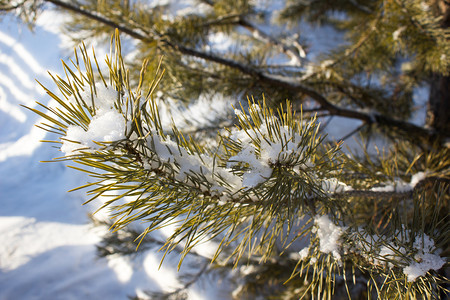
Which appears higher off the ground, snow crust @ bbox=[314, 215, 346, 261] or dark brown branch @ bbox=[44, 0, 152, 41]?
dark brown branch @ bbox=[44, 0, 152, 41]

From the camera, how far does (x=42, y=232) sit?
4.90ft

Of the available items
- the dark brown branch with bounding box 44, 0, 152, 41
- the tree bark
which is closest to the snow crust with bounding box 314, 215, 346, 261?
the dark brown branch with bounding box 44, 0, 152, 41

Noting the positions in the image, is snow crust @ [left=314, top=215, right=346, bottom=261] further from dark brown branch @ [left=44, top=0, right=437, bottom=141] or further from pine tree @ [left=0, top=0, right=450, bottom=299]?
dark brown branch @ [left=44, top=0, right=437, bottom=141]

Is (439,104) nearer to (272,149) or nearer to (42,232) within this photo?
(272,149)

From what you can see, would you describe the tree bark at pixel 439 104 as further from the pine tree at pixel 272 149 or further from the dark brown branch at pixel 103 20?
the dark brown branch at pixel 103 20

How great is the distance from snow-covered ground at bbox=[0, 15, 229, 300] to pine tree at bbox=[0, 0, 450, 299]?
1.16 feet

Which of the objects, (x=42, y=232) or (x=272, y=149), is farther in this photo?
(x=42, y=232)

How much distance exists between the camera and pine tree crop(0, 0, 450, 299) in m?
0.24

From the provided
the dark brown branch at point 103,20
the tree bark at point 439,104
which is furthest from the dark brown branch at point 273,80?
the tree bark at point 439,104

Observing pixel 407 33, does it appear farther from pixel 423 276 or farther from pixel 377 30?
pixel 423 276

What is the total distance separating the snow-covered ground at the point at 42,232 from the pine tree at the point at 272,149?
354 millimetres

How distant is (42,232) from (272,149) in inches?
65.1

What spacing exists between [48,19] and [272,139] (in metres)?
1.10


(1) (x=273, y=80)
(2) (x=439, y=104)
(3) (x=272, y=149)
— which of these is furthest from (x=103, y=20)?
(2) (x=439, y=104)
